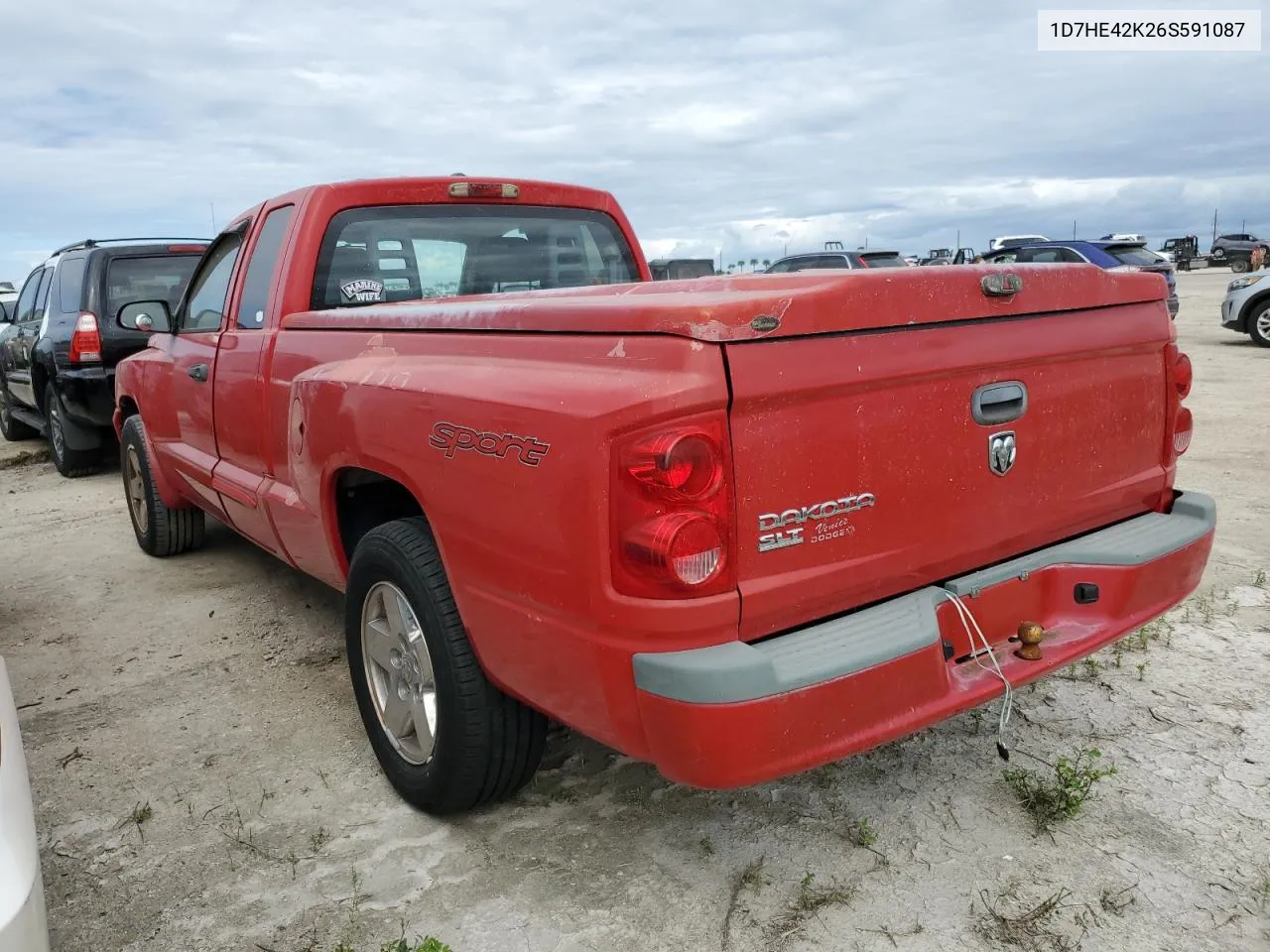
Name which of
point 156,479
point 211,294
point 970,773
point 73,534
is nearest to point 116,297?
point 73,534

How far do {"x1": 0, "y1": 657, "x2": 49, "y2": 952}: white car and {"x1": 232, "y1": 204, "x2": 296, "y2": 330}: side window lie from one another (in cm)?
224

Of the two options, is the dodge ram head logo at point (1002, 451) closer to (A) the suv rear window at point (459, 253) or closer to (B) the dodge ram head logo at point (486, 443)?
(B) the dodge ram head logo at point (486, 443)

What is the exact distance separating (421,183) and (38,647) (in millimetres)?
2664

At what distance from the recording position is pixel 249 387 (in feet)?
12.1

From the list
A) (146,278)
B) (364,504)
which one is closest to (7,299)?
(146,278)

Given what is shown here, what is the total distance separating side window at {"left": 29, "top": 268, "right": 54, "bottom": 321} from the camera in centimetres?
891

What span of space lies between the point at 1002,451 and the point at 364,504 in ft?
6.40

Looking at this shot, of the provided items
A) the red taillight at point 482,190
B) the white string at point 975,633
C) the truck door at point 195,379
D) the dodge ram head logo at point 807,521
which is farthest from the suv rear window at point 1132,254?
the dodge ram head logo at point 807,521

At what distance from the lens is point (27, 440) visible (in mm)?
11133

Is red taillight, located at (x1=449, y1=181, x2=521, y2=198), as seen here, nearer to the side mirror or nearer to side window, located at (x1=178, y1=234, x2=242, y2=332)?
side window, located at (x1=178, y1=234, x2=242, y2=332)

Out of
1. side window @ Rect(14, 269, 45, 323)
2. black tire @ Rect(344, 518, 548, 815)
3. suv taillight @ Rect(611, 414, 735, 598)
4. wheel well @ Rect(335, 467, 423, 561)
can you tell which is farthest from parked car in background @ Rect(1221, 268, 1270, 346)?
side window @ Rect(14, 269, 45, 323)

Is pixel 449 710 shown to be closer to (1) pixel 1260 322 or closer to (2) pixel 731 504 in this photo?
(2) pixel 731 504

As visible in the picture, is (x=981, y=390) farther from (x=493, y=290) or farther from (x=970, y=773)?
(x=493, y=290)

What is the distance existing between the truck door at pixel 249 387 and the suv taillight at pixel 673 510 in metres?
2.11
